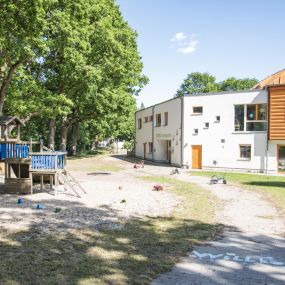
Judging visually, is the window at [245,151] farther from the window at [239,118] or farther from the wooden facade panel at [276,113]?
the wooden facade panel at [276,113]

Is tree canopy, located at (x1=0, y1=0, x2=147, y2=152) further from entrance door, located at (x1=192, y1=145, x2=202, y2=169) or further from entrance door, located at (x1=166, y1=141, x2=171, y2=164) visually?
entrance door, located at (x1=192, y1=145, x2=202, y2=169)

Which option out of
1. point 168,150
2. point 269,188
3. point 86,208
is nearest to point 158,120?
point 168,150

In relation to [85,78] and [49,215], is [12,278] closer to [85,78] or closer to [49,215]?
[49,215]

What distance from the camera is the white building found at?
30.2 meters

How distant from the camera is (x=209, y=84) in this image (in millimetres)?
83000

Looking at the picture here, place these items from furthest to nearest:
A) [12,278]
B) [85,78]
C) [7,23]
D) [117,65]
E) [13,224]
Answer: [117,65] → [85,78] → [7,23] → [13,224] → [12,278]

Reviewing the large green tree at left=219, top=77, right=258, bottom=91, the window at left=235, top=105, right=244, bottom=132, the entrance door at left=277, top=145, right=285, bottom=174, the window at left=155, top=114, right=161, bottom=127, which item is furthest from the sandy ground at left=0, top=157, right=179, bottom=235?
the large green tree at left=219, top=77, right=258, bottom=91

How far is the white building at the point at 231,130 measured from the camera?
99.0 feet

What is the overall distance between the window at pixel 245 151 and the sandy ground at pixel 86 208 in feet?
46.9

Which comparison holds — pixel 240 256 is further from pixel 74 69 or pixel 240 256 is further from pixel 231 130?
pixel 74 69

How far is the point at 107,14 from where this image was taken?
38.0 meters

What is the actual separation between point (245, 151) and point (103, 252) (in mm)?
25446

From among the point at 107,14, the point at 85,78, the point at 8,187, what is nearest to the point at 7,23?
the point at 8,187

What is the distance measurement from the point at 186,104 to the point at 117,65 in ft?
28.5
